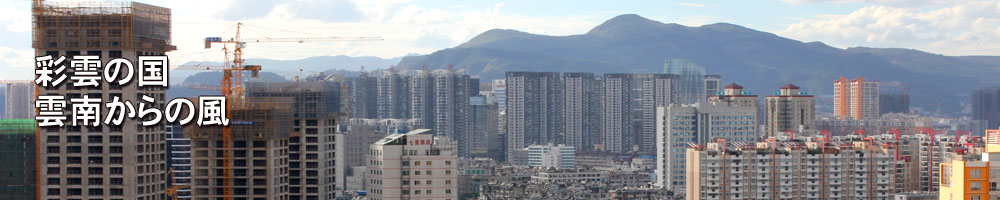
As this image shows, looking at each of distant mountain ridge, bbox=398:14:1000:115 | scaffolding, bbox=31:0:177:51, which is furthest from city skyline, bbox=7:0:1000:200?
distant mountain ridge, bbox=398:14:1000:115

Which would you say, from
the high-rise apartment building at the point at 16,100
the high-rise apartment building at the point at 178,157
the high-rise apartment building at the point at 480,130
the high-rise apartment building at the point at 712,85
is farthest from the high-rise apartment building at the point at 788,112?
the high-rise apartment building at the point at 16,100

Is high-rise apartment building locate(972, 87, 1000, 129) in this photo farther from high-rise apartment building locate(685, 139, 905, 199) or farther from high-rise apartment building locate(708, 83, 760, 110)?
high-rise apartment building locate(685, 139, 905, 199)

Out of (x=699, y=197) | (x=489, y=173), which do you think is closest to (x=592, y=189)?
(x=489, y=173)

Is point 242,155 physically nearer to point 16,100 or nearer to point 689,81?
point 16,100

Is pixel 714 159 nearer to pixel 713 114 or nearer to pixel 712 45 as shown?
pixel 713 114

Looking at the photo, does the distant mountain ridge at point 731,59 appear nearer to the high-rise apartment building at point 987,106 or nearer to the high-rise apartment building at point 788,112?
the high-rise apartment building at point 987,106
